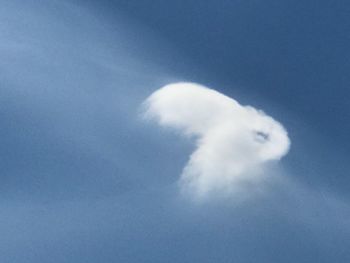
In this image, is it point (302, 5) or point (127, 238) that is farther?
point (302, 5)

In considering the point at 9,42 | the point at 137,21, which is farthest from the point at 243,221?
the point at 9,42

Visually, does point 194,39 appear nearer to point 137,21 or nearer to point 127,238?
point 137,21

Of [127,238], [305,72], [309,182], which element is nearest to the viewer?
[127,238]

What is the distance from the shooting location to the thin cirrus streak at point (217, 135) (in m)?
5.08

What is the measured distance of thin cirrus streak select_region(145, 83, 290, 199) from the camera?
5082mm

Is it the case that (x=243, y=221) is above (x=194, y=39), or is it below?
A: below

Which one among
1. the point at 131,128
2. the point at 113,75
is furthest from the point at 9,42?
the point at 131,128

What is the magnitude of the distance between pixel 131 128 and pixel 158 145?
0.78ft

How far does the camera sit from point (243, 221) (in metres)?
4.88

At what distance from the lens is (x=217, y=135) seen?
5363 mm

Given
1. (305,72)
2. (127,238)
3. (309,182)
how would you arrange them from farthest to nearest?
(305,72), (309,182), (127,238)

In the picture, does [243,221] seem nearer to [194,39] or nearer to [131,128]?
[131,128]

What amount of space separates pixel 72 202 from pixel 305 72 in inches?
78.0

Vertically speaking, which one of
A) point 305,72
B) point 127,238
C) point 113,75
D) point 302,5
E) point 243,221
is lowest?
point 127,238
